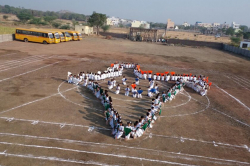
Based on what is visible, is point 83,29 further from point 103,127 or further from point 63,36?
point 103,127

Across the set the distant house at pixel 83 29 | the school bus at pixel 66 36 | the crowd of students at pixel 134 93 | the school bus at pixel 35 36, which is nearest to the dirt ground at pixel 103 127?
the crowd of students at pixel 134 93

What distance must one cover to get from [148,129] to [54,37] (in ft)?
107

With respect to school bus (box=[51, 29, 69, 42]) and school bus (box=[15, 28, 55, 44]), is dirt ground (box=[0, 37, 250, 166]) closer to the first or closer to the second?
school bus (box=[15, 28, 55, 44])

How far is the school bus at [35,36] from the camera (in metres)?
37.0

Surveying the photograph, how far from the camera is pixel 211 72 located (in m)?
25.9

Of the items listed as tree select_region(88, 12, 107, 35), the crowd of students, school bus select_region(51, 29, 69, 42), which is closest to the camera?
the crowd of students

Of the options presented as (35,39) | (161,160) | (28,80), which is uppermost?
(35,39)

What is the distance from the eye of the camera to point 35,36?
37312mm

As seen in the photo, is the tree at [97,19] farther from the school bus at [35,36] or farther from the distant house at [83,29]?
the school bus at [35,36]

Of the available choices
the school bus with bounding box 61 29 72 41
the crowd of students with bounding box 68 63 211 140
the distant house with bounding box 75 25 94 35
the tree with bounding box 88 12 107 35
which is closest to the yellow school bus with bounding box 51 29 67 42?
the school bus with bounding box 61 29 72 41

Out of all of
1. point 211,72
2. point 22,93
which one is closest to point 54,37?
point 22,93

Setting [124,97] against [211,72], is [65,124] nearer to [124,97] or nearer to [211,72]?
[124,97]

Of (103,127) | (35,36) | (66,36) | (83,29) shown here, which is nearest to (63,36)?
(66,36)

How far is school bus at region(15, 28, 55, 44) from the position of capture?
37000mm
